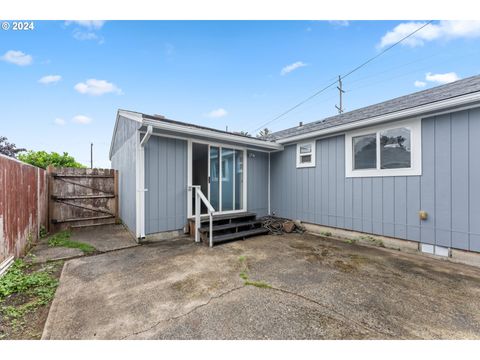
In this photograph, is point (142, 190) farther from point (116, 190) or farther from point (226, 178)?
point (116, 190)

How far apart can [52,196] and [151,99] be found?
19.7ft

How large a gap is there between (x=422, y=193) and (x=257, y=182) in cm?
390

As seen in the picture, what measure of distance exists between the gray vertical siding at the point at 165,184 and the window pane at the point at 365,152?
Answer: 409cm

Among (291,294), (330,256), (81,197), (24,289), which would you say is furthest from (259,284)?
(81,197)

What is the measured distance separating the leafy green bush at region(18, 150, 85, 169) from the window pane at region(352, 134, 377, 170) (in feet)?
40.2

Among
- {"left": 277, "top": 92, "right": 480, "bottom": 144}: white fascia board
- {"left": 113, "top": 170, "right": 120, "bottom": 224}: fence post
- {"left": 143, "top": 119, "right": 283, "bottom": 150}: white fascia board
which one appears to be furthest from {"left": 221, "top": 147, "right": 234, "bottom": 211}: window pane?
{"left": 113, "top": 170, "right": 120, "bottom": 224}: fence post

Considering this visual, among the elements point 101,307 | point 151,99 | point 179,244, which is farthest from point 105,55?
point 101,307

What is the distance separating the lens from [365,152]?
4.47m

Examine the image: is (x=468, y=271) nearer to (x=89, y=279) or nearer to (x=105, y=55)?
(x=89, y=279)

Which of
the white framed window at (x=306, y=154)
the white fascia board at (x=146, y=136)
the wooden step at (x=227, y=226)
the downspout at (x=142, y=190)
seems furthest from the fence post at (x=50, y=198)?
the white framed window at (x=306, y=154)

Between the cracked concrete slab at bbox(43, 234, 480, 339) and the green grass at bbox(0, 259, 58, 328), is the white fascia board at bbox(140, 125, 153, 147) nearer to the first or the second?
the cracked concrete slab at bbox(43, 234, 480, 339)

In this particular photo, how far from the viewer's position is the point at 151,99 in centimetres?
952

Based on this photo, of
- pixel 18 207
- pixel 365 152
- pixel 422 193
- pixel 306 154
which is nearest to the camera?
pixel 18 207

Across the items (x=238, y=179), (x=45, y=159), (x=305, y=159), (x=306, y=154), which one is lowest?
(x=238, y=179)
